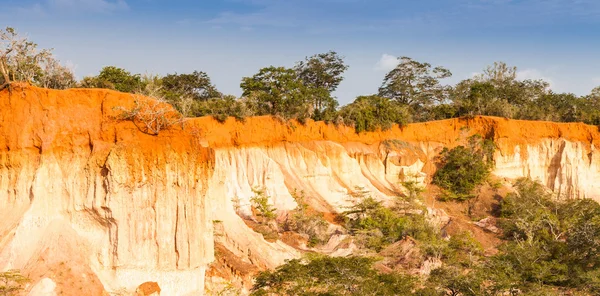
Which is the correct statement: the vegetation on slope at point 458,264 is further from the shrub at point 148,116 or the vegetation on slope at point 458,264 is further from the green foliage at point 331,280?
the shrub at point 148,116

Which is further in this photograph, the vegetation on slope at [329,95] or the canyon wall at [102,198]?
the vegetation on slope at [329,95]

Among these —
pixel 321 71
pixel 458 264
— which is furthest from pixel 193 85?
pixel 458 264

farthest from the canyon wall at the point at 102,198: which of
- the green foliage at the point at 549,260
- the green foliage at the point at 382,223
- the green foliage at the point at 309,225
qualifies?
the green foliage at the point at 549,260

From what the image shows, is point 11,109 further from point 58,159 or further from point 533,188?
point 533,188

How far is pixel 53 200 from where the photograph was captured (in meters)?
16.0

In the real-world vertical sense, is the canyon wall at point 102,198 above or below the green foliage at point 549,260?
above

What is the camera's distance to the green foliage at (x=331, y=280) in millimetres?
16625

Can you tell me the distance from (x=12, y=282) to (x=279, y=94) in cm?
2158

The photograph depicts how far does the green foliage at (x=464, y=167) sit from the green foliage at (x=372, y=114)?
3.94 m

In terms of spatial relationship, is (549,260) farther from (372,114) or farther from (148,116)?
(372,114)

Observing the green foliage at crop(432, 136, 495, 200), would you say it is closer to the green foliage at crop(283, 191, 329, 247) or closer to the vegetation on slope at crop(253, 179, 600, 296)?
the vegetation on slope at crop(253, 179, 600, 296)

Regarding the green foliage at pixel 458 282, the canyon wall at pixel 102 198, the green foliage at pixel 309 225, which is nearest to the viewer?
the canyon wall at pixel 102 198

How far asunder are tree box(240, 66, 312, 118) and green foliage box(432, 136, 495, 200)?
10245 mm

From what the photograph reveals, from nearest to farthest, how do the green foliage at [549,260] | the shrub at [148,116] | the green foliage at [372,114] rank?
the shrub at [148,116], the green foliage at [549,260], the green foliage at [372,114]
